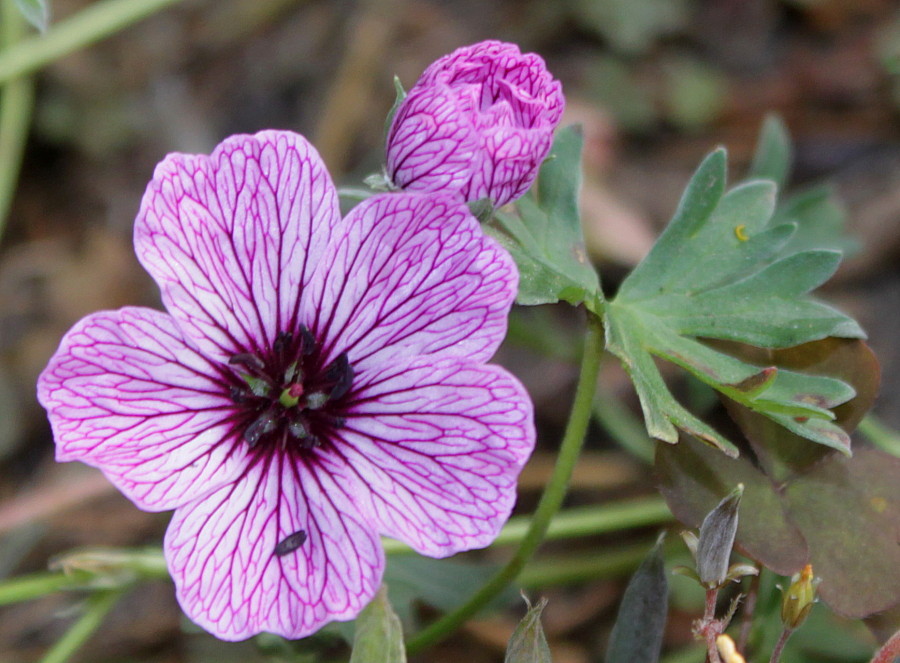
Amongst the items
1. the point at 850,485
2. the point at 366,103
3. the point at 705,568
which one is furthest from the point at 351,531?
the point at 366,103

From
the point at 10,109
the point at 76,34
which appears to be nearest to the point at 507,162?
the point at 76,34

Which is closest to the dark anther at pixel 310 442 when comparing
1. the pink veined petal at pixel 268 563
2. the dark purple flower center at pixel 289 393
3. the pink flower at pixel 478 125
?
the dark purple flower center at pixel 289 393

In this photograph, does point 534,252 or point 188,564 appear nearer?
point 188,564

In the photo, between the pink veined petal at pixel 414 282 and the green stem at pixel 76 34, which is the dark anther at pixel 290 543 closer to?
the pink veined petal at pixel 414 282

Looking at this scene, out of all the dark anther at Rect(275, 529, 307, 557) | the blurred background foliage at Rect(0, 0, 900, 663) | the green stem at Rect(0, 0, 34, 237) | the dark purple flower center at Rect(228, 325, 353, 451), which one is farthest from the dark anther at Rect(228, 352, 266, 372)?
the green stem at Rect(0, 0, 34, 237)

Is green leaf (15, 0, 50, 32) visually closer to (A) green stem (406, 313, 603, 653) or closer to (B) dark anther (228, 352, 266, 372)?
(B) dark anther (228, 352, 266, 372)

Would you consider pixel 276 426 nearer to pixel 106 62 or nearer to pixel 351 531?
pixel 351 531
